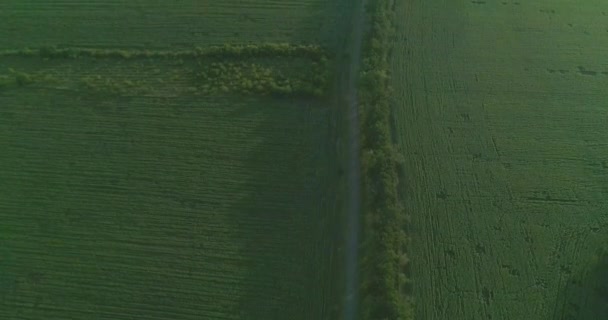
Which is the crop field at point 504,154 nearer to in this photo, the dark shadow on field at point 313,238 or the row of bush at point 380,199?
the row of bush at point 380,199

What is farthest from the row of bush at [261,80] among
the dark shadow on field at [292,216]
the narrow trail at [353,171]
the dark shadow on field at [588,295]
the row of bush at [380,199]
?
the dark shadow on field at [588,295]

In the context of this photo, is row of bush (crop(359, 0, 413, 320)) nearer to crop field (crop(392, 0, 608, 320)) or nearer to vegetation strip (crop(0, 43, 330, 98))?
crop field (crop(392, 0, 608, 320))

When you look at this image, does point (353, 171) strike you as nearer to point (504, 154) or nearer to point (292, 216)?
point (292, 216)

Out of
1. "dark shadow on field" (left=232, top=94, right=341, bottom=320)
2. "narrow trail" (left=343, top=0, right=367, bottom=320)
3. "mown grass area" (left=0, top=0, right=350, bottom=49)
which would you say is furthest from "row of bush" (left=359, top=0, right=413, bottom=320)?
"mown grass area" (left=0, top=0, right=350, bottom=49)

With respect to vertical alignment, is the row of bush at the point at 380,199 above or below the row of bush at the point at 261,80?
below

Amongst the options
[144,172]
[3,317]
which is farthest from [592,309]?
[3,317]

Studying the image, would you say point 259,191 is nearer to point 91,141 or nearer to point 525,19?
point 91,141

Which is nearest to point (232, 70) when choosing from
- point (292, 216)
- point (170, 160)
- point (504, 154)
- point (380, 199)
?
point (170, 160)
